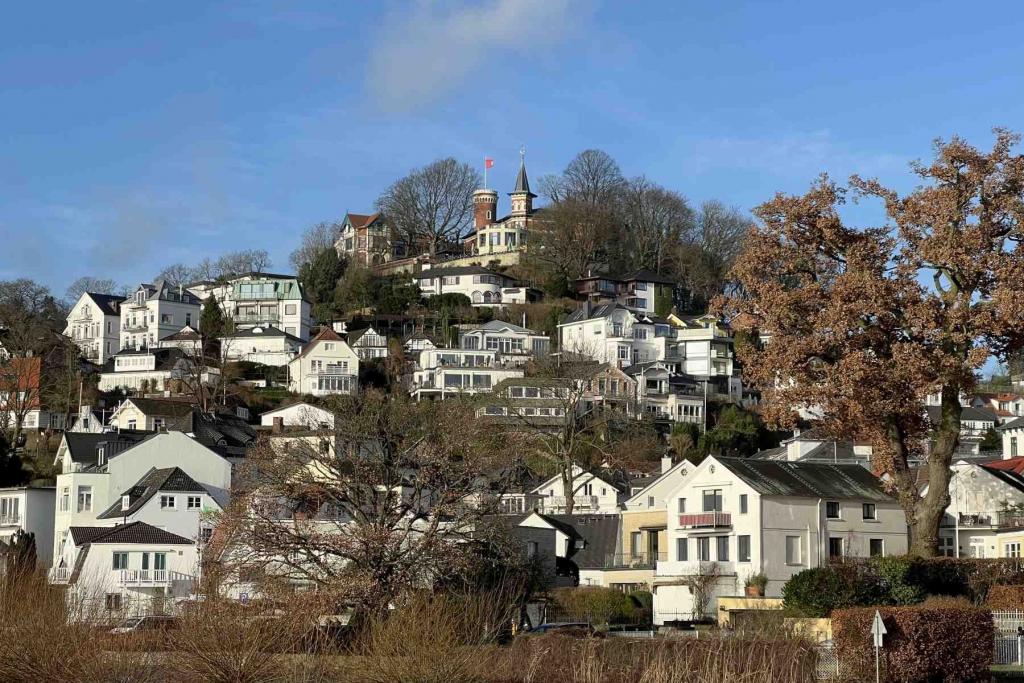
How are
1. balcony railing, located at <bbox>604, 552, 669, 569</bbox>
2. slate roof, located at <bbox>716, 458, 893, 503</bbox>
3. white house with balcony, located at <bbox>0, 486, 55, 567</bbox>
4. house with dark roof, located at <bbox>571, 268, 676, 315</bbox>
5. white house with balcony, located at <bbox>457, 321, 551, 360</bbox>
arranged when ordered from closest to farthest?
slate roof, located at <bbox>716, 458, 893, 503</bbox> < balcony railing, located at <bbox>604, 552, 669, 569</bbox> < white house with balcony, located at <bbox>0, 486, 55, 567</bbox> < white house with balcony, located at <bbox>457, 321, 551, 360</bbox> < house with dark roof, located at <bbox>571, 268, 676, 315</bbox>

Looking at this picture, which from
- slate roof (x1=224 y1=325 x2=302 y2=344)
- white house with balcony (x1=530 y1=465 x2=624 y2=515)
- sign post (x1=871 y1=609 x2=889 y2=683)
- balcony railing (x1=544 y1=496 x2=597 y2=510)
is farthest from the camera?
slate roof (x1=224 y1=325 x2=302 y2=344)

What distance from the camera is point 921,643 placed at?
103ft

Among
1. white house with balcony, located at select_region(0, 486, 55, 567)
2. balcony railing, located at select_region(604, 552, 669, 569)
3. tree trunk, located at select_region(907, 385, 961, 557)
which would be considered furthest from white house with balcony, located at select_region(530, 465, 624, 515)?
tree trunk, located at select_region(907, 385, 961, 557)

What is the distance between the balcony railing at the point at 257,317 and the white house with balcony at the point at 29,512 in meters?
66.7

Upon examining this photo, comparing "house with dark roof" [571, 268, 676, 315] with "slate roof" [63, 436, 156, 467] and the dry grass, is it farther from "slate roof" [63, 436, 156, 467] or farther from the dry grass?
the dry grass

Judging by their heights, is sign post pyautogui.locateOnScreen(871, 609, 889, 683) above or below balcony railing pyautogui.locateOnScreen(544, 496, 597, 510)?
below

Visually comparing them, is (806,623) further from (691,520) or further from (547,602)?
(691,520)

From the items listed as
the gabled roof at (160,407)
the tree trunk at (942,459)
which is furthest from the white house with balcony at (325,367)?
the tree trunk at (942,459)

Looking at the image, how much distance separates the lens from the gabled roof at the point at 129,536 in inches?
2356

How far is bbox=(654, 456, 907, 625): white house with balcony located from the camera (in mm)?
56656

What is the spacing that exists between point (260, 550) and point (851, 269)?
15.1 meters

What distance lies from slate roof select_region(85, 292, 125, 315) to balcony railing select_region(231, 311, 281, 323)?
11.4 m

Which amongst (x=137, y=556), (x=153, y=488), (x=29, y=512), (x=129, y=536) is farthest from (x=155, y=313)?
→ (x=137, y=556)

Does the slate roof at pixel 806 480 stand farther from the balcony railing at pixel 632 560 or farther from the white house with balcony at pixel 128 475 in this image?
the white house with balcony at pixel 128 475
